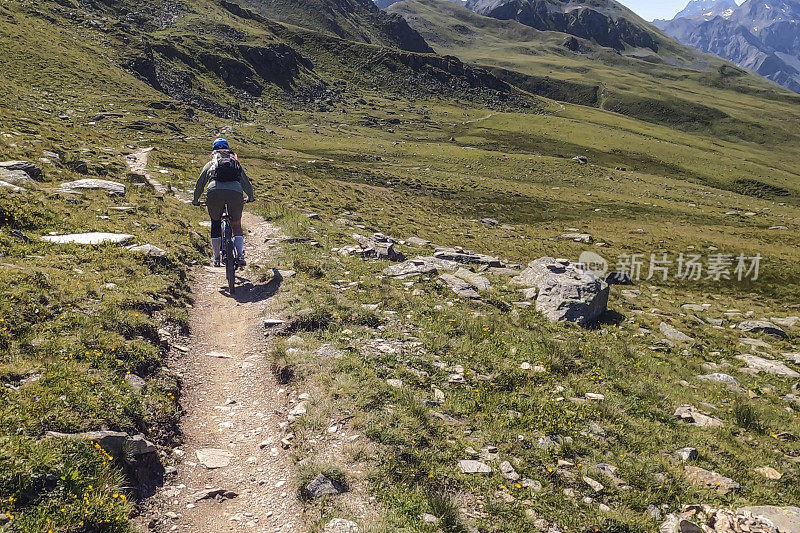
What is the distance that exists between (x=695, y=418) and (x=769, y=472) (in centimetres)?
187

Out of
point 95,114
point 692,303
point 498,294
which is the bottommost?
point 692,303

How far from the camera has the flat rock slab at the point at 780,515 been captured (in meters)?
6.13

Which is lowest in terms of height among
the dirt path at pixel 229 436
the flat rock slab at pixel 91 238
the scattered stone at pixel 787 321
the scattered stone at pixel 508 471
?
the scattered stone at pixel 787 321

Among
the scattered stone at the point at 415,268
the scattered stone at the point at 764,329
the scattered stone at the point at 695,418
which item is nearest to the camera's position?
the scattered stone at the point at 695,418

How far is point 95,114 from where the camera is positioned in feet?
190

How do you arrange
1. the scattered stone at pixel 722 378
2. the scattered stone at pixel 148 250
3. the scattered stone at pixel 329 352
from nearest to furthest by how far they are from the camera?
1. the scattered stone at pixel 329 352
2. the scattered stone at pixel 148 250
3. the scattered stone at pixel 722 378

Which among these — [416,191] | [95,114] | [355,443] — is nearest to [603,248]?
[416,191]

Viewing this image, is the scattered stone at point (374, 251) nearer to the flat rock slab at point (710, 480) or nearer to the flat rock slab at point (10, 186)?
the flat rock slab at point (10, 186)

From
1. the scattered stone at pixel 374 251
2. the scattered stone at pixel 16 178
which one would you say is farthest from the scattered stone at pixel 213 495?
the scattered stone at pixel 16 178

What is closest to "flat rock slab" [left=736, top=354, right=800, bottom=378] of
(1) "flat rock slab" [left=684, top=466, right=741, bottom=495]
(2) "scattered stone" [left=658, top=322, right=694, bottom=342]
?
(2) "scattered stone" [left=658, top=322, right=694, bottom=342]

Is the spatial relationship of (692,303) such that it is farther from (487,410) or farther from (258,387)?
(258,387)

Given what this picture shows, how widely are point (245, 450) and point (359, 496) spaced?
7.48ft

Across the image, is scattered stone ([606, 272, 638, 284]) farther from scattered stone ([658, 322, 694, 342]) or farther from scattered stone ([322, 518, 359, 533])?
scattered stone ([322, 518, 359, 533])

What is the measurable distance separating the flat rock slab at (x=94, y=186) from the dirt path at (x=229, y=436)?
447 inches
